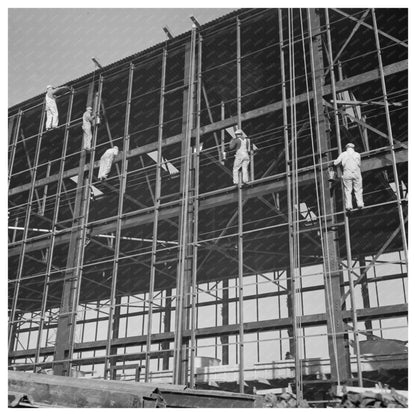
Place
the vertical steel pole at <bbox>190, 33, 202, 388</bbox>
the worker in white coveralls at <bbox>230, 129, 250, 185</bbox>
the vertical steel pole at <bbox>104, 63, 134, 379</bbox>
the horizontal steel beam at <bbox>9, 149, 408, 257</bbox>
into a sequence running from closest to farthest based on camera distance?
the horizontal steel beam at <bbox>9, 149, 408, 257</bbox>
the vertical steel pole at <bbox>190, 33, 202, 388</bbox>
the worker in white coveralls at <bbox>230, 129, 250, 185</bbox>
the vertical steel pole at <bbox>104, 63, 134, 379</bbox>

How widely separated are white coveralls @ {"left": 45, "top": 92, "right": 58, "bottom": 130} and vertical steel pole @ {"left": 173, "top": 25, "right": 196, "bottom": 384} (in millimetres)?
6031

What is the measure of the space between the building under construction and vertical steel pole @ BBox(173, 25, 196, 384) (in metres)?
0.06

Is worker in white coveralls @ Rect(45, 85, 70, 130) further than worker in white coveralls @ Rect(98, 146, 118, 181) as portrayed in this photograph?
Yes

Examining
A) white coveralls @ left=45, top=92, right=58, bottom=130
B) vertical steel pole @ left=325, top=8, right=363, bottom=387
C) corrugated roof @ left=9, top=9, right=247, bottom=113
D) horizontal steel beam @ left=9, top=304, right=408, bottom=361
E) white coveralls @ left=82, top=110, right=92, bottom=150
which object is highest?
corrugated roof @ left=9, top=9, right=247, bottom=113

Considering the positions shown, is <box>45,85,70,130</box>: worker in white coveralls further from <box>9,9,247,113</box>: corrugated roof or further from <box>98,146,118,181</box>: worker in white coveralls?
<box>98,146,118,181</box>: worker in white coveralls

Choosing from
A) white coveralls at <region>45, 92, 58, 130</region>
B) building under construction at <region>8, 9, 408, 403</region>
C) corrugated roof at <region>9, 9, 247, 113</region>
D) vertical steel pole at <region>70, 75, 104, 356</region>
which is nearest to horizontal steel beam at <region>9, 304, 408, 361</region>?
building under construction at <region>8, 9, 408, 403</region>

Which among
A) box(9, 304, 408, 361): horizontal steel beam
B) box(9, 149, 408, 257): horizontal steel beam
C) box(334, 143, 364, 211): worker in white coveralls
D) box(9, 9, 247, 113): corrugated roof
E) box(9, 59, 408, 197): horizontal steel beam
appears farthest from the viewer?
box(9, 9, 247, 113): corrugated roof

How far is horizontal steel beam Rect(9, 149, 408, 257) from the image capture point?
47.8 ft

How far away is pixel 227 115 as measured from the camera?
2209 centimetres

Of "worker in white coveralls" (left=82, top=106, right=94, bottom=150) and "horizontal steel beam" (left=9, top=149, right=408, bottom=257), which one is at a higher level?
"worker in white coveralls" (left=82, top=106, right=94, bottom=150)

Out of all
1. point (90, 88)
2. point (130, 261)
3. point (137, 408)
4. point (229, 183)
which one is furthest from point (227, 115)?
point (137, 408)

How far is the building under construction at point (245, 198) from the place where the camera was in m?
14.7

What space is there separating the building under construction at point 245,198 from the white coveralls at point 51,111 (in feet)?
2.03

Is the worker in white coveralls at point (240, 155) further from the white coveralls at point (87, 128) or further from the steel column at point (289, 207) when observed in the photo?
the white coveralls at point (87, 128)
